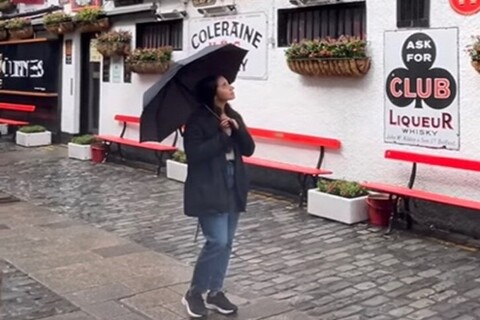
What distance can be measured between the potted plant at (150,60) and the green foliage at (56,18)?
259 cm

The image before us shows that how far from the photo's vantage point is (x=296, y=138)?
938 centimetres

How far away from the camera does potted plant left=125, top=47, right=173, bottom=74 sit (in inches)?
464

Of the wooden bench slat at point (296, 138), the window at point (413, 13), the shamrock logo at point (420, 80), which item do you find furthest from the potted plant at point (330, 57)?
the wooden bench slat at point (296, 138)

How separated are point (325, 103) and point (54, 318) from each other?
5.08 m

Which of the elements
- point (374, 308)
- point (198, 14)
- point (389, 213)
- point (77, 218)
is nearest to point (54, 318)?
point (374, 308)

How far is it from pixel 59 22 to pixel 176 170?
5.57 metres

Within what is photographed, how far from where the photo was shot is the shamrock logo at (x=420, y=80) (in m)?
7.55

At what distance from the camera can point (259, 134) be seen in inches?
393

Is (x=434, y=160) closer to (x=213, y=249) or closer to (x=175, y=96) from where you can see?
(x=213, y=249)

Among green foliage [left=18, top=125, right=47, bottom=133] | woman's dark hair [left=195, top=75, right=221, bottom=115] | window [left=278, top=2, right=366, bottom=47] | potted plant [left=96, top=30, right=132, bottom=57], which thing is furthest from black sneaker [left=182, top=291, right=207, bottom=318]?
green foliage [left=18, top=125, right=47, bottom=133]

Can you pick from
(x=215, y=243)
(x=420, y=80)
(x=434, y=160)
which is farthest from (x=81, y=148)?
(x=215, y=243)

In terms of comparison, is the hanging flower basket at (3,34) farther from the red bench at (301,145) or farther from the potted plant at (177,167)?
the red bench at (301,145)

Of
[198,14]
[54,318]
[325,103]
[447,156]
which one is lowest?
[54,318]

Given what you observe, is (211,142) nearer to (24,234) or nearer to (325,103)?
(24,234)
